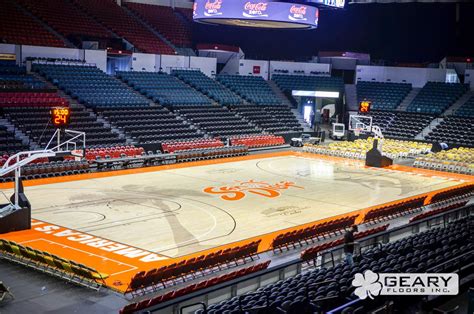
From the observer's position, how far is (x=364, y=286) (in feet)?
40.4

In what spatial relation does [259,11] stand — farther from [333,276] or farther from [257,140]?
[333,276]

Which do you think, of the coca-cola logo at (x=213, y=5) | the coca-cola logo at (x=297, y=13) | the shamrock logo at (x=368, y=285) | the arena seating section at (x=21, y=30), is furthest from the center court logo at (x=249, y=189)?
the arena seating section at (x=21, y=30)

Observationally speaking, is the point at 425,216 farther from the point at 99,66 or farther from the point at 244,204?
the point at 99,66

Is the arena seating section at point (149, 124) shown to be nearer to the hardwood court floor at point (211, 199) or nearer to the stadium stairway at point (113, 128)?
the stadium stairway at point (113, 128)

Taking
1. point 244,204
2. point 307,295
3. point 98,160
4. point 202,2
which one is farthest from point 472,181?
point 307,295

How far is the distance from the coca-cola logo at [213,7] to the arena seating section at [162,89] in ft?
35.1

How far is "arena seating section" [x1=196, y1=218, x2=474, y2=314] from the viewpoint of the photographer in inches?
502

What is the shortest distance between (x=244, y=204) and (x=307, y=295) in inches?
555

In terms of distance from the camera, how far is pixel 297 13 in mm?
36219

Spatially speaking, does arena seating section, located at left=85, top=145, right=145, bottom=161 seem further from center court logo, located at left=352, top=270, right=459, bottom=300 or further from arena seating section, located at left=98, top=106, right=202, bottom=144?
center court logo, located at left=352, top=270, right=459, bottom=300

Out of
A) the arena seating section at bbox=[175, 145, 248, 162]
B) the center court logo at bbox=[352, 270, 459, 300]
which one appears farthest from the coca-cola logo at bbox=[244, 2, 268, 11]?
the center court logo at bbox=[352, 270, 459, 300]

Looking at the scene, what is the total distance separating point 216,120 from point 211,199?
20.0 meters

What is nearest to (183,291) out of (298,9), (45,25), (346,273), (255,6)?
(346,273)

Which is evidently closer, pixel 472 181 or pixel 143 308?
pixel 143 308
